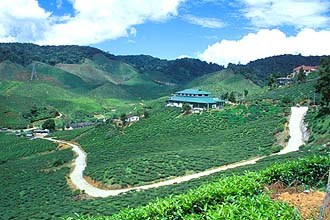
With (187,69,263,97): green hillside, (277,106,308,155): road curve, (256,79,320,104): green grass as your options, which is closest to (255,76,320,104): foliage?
(256,79,320,104): green grass

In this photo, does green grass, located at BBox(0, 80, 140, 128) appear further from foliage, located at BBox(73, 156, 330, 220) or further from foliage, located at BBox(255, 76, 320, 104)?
foliage, located at BBox(73, 156, 330, 220)

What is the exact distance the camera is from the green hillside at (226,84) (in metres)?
136

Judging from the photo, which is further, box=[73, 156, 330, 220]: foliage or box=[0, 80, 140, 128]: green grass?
box=[0, 80, 140, 128]: green grass

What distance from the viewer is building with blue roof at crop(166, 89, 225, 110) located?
81.9 m

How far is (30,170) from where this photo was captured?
55375mm

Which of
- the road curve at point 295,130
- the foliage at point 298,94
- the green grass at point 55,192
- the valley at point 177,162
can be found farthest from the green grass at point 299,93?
the green grass at point 55,192

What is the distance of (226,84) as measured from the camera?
144625mm

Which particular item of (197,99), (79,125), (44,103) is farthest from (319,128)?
(44,103)

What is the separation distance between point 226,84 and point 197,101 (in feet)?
212

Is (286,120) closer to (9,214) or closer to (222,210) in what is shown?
(9,214)

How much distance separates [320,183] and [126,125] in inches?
2641

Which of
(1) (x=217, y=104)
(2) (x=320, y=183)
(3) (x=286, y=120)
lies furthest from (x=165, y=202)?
(1) (x=217, y=104)

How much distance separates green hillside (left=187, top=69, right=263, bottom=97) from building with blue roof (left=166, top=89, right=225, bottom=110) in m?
40.1

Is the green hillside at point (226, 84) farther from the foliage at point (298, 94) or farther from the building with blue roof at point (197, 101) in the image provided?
the foliage at point (298, 94)
